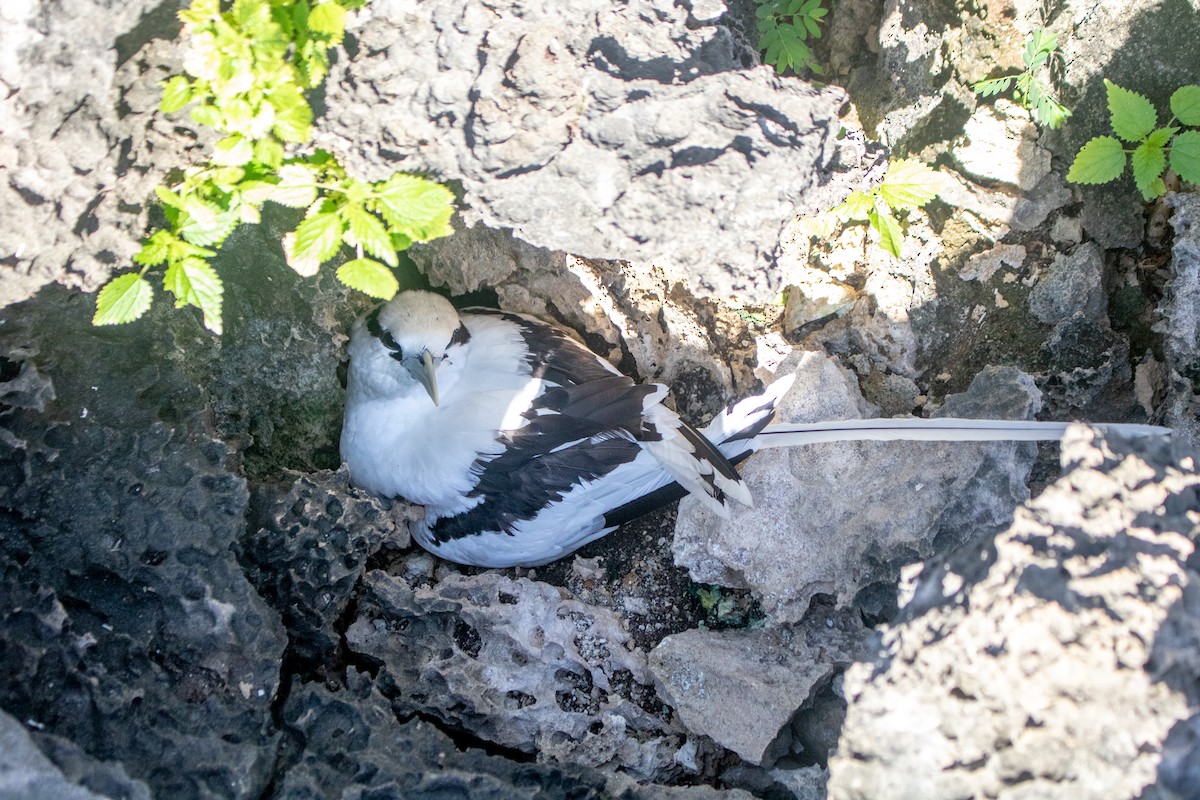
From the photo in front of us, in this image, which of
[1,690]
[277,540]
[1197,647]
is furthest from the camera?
[277,540]

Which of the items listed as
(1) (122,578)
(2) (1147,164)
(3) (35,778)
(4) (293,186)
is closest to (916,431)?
(2) (1147,164)

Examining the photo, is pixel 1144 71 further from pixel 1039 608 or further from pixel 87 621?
pixel 87 621

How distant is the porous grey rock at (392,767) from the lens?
2.19 meters

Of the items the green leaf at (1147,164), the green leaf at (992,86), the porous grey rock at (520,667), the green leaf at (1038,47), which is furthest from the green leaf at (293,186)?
the green leaf at (1147,164)

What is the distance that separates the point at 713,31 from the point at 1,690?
2510 mm

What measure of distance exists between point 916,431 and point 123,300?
224cm

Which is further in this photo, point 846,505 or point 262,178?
point 846,505

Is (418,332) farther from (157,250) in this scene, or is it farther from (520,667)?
(520,667)

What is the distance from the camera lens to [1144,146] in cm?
260

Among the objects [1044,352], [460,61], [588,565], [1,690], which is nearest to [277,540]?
[1,690]

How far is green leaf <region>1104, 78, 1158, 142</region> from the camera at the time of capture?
2.53 metres

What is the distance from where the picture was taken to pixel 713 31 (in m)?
2.38

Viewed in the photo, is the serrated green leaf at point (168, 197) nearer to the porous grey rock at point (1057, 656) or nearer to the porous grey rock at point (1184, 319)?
the porous grey rock at point (1057, 656)

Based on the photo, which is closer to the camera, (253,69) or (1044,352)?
(253,69)
